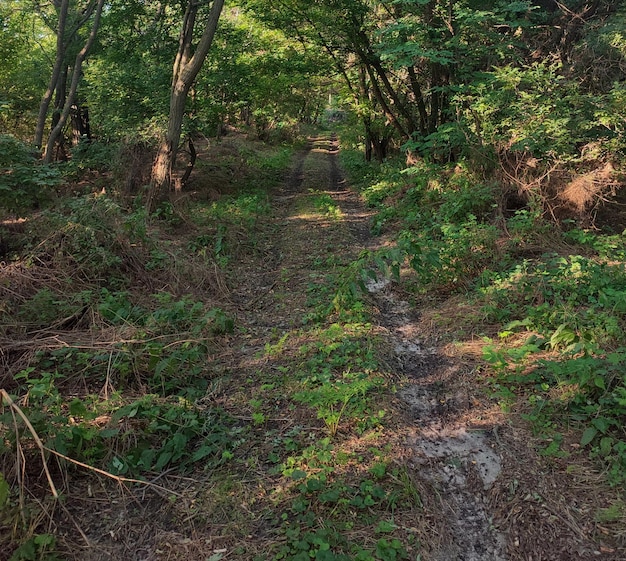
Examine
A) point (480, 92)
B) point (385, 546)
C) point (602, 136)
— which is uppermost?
point (480, 92)

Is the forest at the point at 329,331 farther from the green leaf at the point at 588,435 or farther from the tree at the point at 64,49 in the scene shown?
the tree at the point at 64,49

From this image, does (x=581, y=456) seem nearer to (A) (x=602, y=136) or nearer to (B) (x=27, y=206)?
(A) (x=602, y=136)

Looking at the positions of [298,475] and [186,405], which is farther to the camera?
[186,405]

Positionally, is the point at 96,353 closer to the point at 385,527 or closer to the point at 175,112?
the point at 385,527

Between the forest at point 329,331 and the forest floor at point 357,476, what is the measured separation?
0.06 feet

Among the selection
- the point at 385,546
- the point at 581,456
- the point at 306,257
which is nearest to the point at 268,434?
the point at 385,546

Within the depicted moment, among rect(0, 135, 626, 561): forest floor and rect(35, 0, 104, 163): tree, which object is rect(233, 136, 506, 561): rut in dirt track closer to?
rect(0, 135, 626, 561): forest floor

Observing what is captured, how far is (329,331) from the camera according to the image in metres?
5.29

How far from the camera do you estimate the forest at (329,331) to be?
9.66 ft

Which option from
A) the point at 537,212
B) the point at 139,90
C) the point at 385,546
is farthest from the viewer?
the point at 139,90

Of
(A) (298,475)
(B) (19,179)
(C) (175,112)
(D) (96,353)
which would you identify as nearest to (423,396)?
(A) (298,475)

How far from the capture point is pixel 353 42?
13102 millimetres

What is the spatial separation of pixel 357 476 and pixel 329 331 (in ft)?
7.29

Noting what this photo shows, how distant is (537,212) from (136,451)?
6.66m
